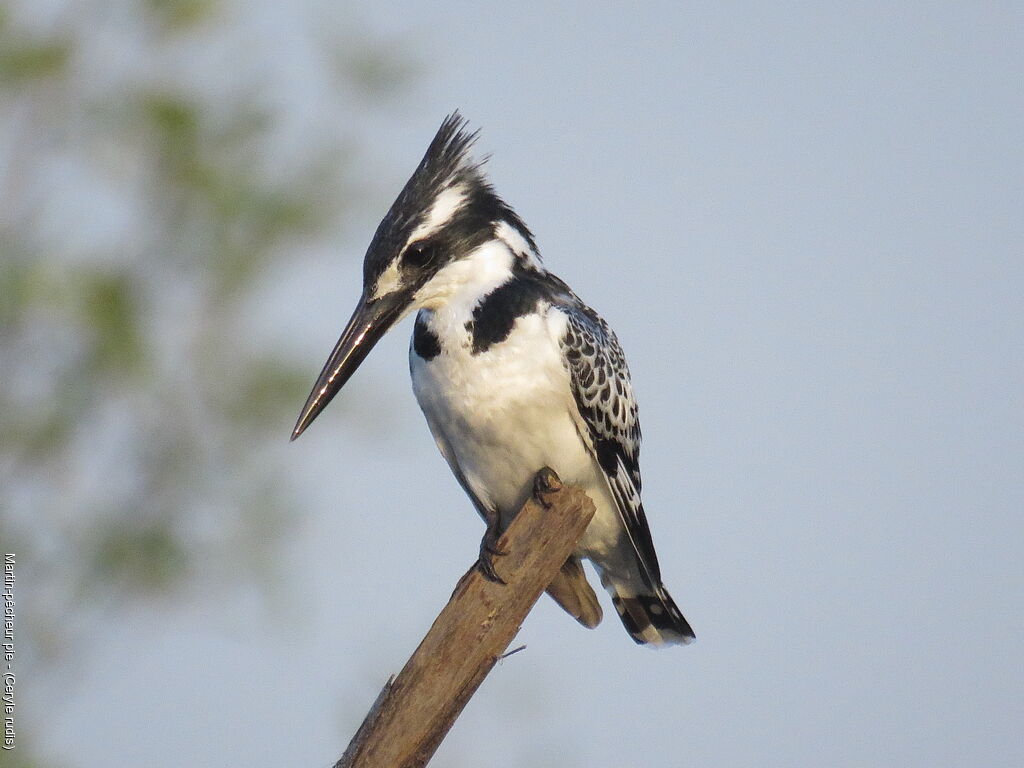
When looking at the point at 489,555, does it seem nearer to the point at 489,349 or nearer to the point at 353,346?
the point at 489,349

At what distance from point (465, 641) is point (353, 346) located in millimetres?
816

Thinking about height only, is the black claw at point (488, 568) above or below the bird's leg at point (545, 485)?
below

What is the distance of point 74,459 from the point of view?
6.64m

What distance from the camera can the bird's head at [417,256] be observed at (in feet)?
8.92

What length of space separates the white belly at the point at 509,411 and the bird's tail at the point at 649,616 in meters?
0.41

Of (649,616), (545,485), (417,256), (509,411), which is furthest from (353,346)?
(649,616)

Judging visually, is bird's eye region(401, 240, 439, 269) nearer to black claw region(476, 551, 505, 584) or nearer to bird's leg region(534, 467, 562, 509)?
bird's leg region(534, 467, 562, 509)

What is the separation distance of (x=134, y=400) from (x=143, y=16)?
7.76ft

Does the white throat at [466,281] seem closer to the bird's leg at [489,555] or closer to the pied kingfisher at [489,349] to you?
the pied kingfisher at [489,349]

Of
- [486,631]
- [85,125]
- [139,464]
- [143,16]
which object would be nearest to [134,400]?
[139,464]

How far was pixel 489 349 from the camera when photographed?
8.83 feet

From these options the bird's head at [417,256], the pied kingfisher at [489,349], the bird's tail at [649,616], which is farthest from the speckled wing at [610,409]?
the bird's head at [417,256]

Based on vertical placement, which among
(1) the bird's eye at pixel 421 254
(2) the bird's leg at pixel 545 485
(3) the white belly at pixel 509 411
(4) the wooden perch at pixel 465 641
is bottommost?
(4) the wooden perch at pixel 465 641

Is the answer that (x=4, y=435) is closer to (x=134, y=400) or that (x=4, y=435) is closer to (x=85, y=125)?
(x=134, y=400)
